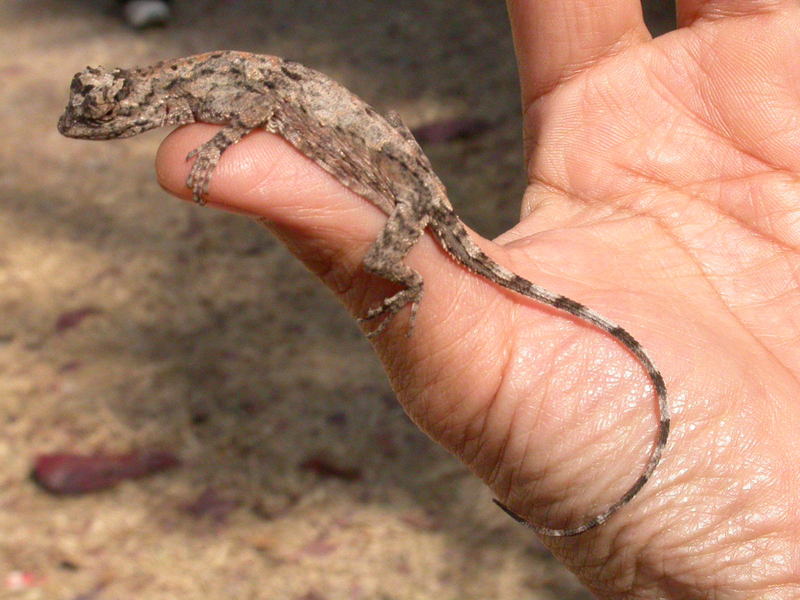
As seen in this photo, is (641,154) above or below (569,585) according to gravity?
above

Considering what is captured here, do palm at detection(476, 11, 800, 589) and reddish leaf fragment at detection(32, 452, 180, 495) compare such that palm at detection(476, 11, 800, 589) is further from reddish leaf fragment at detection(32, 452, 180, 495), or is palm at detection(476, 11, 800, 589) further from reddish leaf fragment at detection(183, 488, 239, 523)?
reddish leaf fragment at detection(32, 452, 180, 495)

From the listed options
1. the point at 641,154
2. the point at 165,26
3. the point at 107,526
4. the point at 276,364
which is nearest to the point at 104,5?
the point at 165,26

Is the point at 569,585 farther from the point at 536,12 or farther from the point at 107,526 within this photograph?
the point at 536,12

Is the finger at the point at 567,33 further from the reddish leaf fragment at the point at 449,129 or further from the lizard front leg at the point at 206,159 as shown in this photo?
the reddish leaf fragment at the point at 449,129

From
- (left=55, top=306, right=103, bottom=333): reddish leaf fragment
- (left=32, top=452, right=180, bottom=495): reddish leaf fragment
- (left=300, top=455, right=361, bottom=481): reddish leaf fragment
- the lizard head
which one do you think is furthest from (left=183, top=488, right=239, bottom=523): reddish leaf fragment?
the lizard head

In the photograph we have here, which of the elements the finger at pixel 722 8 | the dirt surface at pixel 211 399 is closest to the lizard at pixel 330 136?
the finger at pixel 722 8
